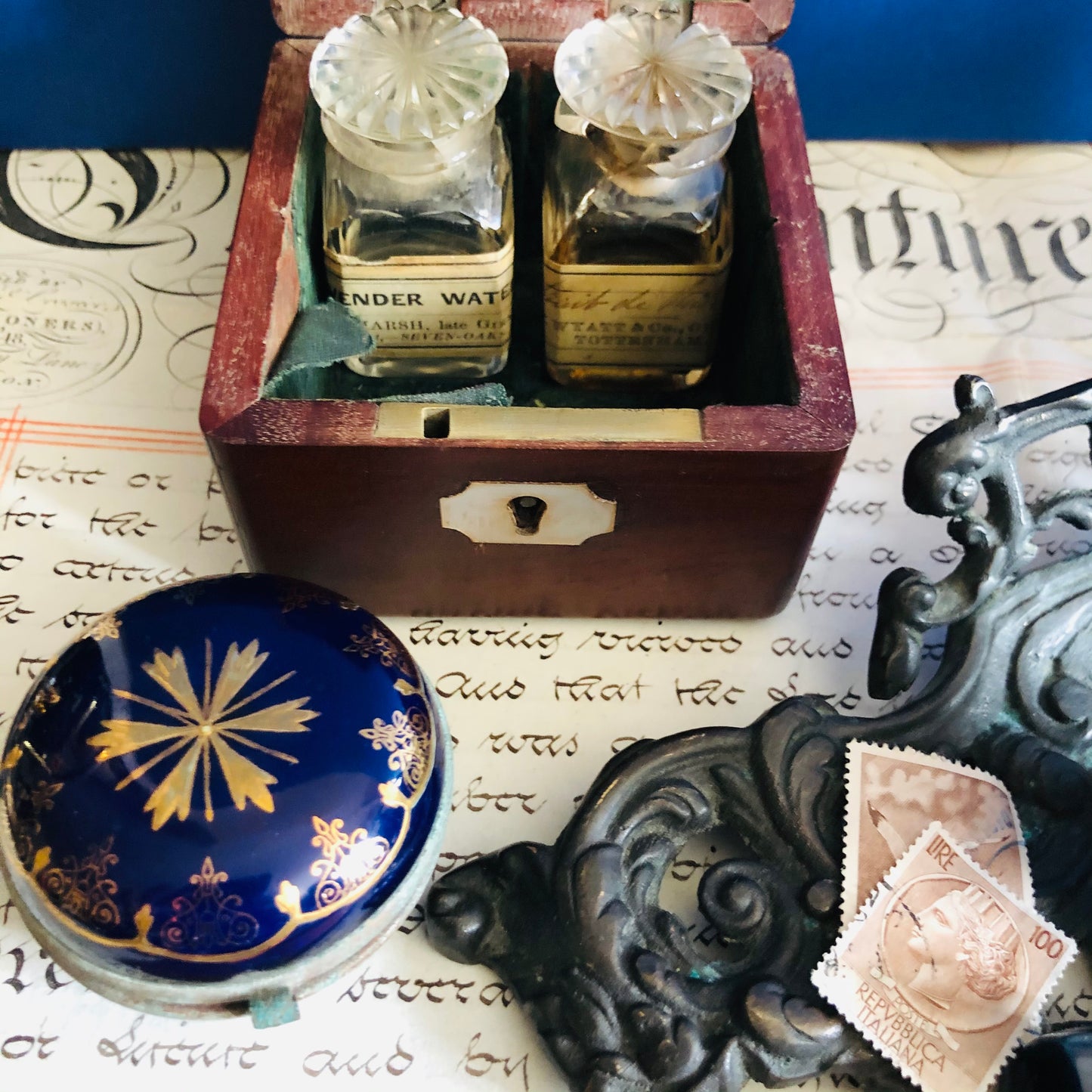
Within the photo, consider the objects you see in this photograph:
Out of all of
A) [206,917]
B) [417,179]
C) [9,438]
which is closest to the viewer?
[206,917]

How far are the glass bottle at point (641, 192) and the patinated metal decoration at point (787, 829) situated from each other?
0.14 m

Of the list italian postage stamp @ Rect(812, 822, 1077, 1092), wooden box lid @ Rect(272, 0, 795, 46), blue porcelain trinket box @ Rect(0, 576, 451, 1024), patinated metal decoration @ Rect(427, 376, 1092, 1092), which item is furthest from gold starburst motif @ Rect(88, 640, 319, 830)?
wooden box lid @ Rect(272, 0, 795, 46)

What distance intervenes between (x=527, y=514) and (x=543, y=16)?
26cm

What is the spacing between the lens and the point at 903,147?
742 millimetres

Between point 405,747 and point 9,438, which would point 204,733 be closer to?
point 405,747

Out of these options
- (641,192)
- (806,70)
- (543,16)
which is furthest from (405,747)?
(806,70)

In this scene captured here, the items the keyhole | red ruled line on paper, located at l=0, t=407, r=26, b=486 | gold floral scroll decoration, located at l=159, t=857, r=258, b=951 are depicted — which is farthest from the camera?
red ruled line on paper, located at l=0, t=407, r=26, b=486

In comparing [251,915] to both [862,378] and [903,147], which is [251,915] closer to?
[862,378]

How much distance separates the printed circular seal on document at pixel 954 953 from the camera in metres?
0.42

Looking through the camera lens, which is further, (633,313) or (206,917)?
(633,313)

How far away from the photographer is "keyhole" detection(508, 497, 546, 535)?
479mm

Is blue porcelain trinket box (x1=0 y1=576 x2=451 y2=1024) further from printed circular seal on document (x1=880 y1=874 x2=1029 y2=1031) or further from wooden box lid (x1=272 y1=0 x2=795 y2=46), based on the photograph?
wooden box lid (x1=272 y1=0 x2=795 y2=46)

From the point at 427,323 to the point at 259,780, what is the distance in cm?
24

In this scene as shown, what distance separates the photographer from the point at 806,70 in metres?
0.69
